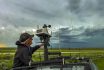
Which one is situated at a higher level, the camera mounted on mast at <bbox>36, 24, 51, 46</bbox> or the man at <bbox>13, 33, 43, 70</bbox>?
the camera mounted on mast at <bbox>36, 24, 51, 46</bbox>

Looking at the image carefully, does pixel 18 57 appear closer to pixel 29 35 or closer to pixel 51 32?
pixel 29 35

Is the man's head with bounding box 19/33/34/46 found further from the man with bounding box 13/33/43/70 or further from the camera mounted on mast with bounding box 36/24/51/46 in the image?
the camera mounted on mast with bounding box 36/24/51/46

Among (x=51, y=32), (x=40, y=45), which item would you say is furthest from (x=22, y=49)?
(x=51, y=32)

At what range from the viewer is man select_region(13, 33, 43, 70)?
10.2 meters

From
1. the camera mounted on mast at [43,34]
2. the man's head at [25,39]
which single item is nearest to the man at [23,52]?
the man's head at [25,39]

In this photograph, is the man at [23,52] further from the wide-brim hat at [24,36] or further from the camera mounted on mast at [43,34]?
the camera mounted on mast at [43,34]

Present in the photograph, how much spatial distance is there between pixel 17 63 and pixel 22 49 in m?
0.48

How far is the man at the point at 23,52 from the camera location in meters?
10.2

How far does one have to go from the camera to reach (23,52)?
33.8ft

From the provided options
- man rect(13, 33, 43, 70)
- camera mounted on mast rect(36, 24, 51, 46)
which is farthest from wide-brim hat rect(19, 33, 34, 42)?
camera mounted on mast rect(36, 24, 51, 46)

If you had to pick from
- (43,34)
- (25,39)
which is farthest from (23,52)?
(43,34)

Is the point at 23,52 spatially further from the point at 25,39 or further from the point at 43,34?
the point at 43,34

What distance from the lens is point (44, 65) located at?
31.6 ft

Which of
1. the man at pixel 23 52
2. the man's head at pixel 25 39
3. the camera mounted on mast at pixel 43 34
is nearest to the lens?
the man at pixel 23 52
